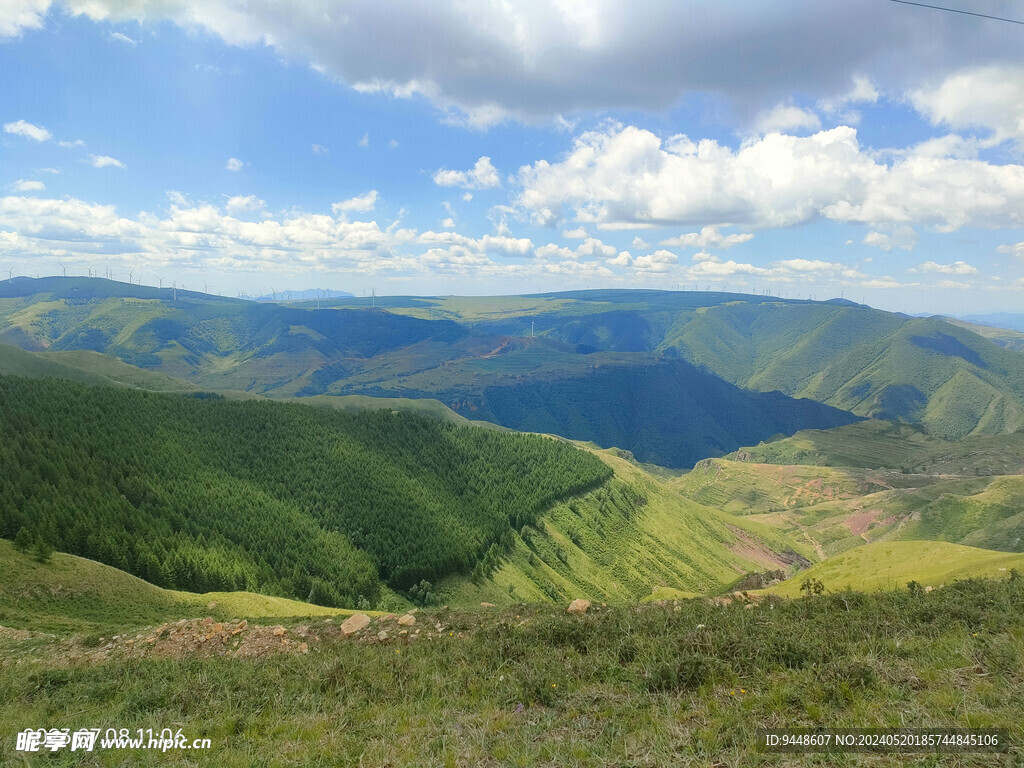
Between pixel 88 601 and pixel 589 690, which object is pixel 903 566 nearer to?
pixel 589 690

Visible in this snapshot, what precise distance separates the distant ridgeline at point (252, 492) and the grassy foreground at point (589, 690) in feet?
232

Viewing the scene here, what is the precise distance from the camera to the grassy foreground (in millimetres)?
13922

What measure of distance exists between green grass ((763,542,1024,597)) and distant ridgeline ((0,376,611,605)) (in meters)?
75.8

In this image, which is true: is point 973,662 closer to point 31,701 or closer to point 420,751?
point 420,751

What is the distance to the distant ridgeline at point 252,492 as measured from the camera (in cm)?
8419

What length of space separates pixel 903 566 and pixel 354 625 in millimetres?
56182

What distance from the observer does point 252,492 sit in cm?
11969

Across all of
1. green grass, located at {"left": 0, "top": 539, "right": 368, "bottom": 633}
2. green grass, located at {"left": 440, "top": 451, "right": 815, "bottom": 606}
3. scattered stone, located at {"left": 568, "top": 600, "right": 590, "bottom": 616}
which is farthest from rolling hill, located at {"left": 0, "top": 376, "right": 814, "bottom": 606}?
scattered stone, located at {"left": 568, "top": 600, "right": 590, "bottom": 616}

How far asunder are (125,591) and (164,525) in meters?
44.3

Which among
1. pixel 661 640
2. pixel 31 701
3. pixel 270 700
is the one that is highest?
pixel 661 640

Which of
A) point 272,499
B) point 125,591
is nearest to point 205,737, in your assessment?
point 125,591

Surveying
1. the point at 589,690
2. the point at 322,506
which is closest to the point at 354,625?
the point at 589,690

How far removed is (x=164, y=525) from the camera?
91.6 meters

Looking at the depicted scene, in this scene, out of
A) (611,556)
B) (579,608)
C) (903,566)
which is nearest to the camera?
(579,608)
